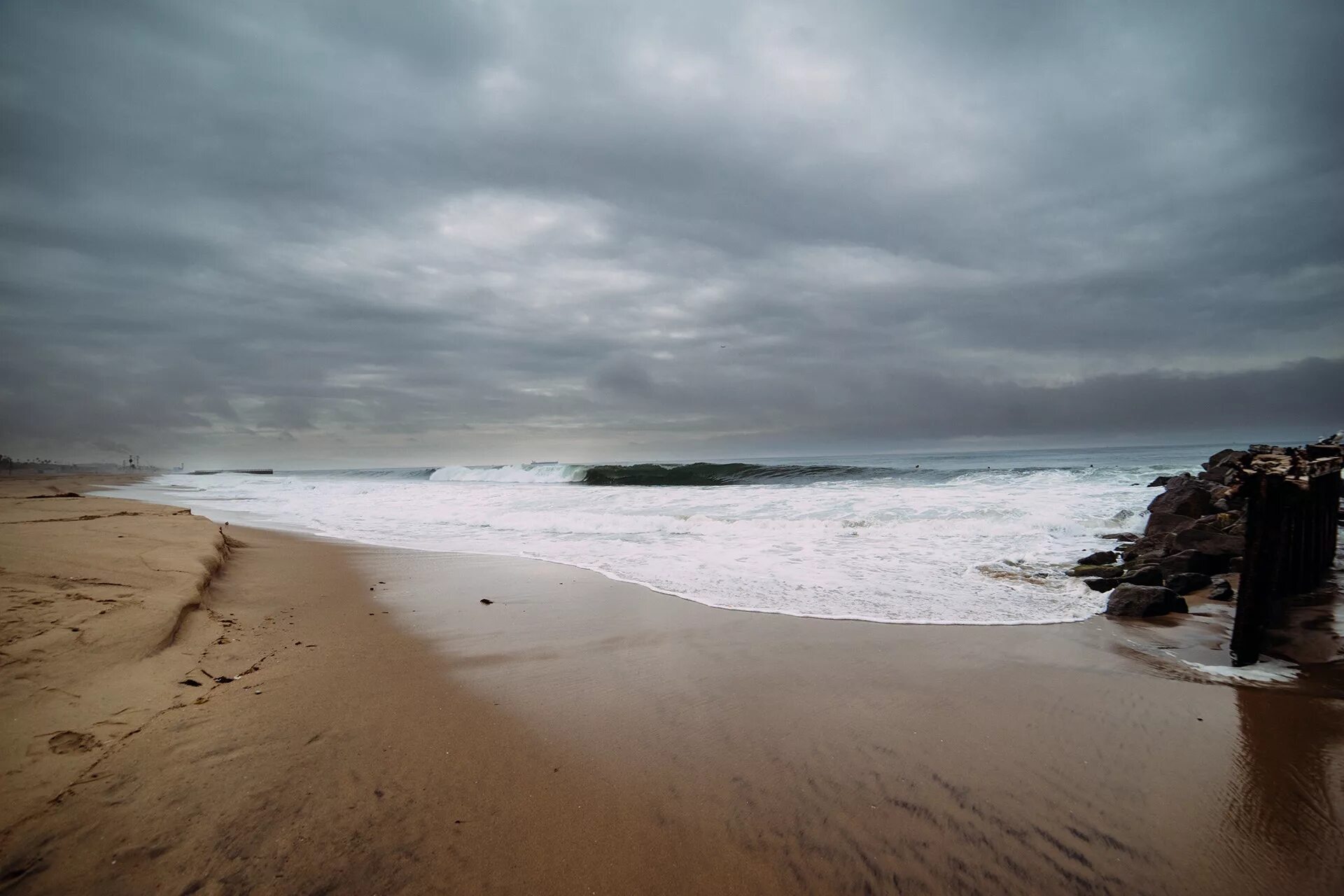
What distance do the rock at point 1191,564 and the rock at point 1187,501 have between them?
2.98 meters

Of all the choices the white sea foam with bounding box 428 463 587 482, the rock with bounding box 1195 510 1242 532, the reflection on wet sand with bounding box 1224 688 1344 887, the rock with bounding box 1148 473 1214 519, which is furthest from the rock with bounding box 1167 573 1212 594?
the white sea foam with bounding box 428 463 587 482

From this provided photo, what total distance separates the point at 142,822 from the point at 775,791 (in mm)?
2748

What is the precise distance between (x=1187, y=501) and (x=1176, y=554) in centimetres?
393

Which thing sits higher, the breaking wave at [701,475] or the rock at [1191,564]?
the breaking wave at [701,475]

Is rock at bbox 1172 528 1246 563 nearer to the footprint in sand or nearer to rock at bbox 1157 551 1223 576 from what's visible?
rock at bbox 1157 551 1223 576

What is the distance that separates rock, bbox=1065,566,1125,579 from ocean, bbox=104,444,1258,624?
0.27 metres

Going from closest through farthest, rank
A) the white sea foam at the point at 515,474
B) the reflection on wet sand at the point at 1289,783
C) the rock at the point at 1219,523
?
the reflection on wet sand at the point at 1289,783 < the rock at the point at 1219,523 < the white sea foam at the point at 515,474

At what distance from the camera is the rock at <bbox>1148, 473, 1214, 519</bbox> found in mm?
11078

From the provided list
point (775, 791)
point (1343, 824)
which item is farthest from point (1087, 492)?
point (775, 791)

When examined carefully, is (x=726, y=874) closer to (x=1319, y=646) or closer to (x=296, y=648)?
Answer: (x=296, y=648)

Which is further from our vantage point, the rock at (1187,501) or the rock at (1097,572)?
the rock at (1187,501)

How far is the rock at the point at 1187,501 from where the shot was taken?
1108 cm

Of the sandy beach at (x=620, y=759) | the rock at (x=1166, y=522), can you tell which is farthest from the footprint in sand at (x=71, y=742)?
the rock at (x=1166, y=522)

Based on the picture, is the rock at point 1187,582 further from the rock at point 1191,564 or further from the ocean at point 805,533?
the ocean at point 805,533
